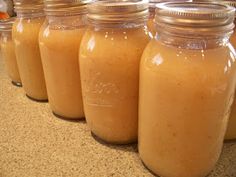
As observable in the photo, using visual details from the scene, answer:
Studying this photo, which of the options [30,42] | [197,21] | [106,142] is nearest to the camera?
[197,21]

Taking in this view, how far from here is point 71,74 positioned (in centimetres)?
60

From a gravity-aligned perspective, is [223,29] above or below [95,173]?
above

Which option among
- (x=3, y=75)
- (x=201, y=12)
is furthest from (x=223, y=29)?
(x=3, y=75)

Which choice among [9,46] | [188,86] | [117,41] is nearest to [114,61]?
[117,41]

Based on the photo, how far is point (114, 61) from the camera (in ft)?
1.56

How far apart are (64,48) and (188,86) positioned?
0.32 metres

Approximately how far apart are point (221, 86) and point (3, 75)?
82cm

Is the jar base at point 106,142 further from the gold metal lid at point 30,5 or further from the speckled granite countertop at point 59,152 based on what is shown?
the gold metal lid at point 30,5

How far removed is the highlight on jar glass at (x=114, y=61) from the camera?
47cm

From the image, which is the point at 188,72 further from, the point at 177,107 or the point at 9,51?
the point at 9,51

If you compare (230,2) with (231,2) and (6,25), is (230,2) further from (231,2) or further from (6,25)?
(6,25)

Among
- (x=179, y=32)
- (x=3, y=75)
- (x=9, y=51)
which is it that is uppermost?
(x=179, y=32)

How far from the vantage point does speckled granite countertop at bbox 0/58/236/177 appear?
486 millimetres

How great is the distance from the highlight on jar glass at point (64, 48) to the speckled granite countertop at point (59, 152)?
7 centimetres
